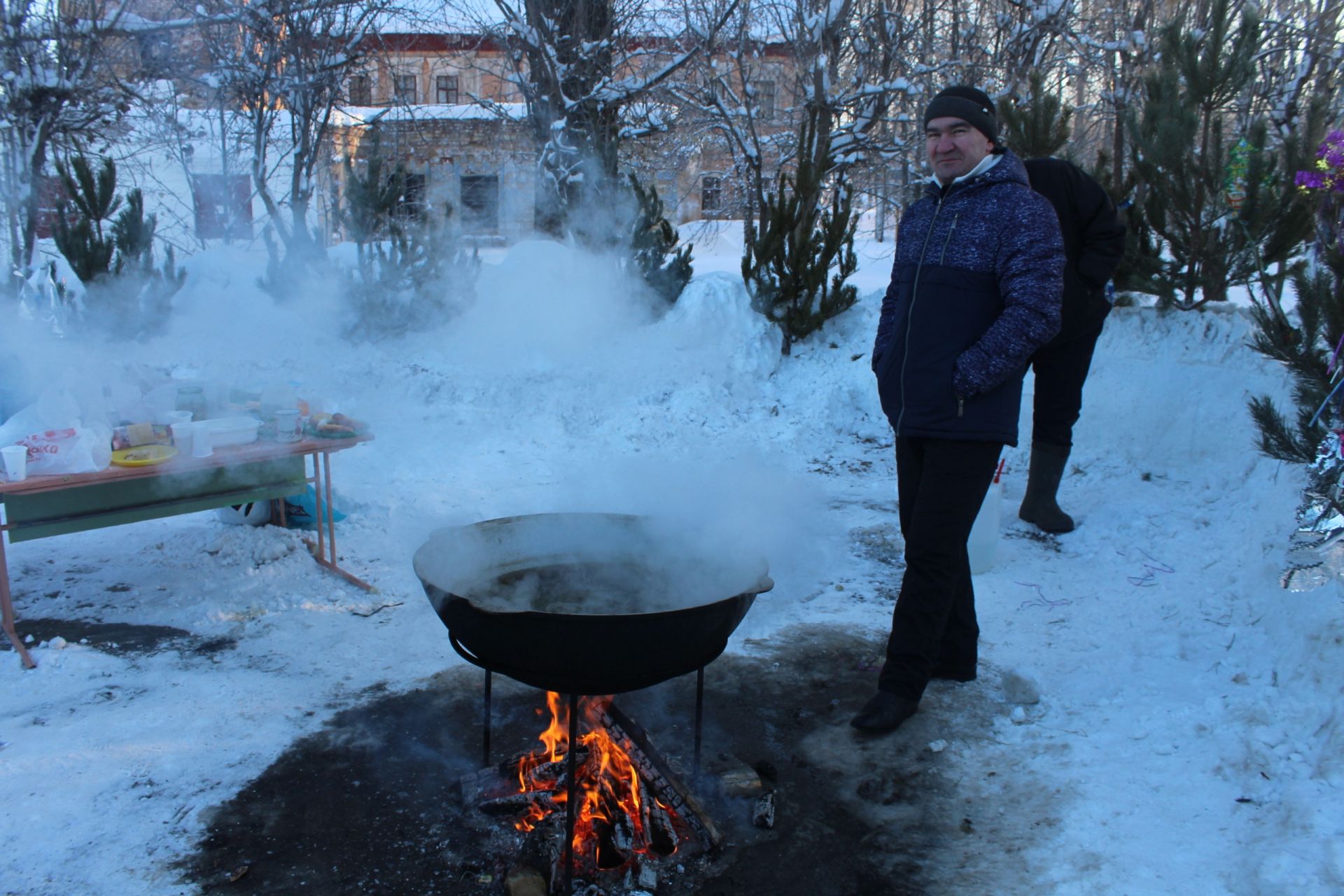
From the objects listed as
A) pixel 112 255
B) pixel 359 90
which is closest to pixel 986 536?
pixel 112 255

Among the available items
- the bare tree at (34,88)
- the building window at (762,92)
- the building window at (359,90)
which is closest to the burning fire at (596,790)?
the bare tree at (34,88)

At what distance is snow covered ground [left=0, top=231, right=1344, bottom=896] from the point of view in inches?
101

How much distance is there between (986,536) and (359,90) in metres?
12.3

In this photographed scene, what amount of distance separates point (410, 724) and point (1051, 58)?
39.1 feet

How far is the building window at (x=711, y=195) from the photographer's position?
714 inches

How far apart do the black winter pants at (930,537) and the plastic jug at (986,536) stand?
1442mm

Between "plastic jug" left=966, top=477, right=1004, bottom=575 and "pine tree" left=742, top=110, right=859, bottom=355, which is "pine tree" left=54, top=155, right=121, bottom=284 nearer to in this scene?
"pine tree" left=742, top=110, right=859, bottom=355

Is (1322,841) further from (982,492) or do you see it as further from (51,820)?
(51,820)

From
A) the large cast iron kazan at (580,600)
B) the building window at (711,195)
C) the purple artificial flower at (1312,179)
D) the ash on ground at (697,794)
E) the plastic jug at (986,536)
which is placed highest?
the building window at (711,195)

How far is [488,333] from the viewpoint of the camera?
9656 millimetres

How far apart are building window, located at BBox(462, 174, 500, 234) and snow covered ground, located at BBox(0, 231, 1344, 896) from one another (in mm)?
9125

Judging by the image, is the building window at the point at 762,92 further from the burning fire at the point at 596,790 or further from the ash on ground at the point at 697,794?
the burning fire at the point at 596,790

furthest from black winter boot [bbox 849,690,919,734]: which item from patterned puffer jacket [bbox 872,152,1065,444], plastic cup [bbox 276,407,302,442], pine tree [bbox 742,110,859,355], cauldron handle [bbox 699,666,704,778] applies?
pine tree [bbox 742,110,859,355]

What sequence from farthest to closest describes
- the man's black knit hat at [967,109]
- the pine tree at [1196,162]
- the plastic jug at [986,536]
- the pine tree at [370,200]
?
the pine tree at [370,200] < the pine tree at [1196,162] < the plastic jug at [986,536] < the man's black knit hat at [967,109]
